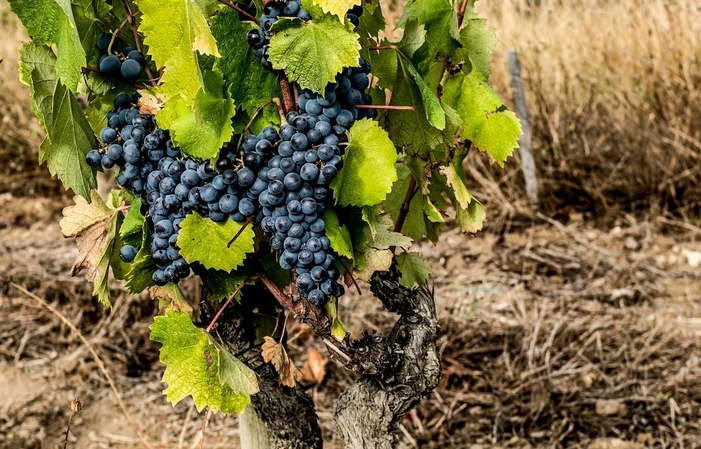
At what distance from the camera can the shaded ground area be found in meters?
2.75

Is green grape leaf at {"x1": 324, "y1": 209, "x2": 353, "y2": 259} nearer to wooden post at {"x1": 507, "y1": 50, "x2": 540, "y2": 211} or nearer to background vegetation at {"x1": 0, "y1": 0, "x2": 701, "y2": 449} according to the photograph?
background vegetation at {"x1": 0, "y1": 0, "x2": 701, "y2": 449}

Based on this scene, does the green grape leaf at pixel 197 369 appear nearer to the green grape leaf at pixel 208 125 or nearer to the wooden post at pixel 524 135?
the green grape leaf at pixel 208 125

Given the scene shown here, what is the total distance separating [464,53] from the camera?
1483 millimetres

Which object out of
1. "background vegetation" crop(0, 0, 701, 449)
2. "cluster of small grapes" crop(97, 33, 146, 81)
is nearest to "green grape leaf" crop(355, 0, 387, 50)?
"cluster of small grapes" crop(97, 33, 146, 81)

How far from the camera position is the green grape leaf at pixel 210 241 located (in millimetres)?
1251

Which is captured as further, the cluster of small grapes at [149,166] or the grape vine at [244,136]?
the cluster of small grapes at [149,166]

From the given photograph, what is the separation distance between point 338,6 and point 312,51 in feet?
0.28

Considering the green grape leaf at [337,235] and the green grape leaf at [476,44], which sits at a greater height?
the green grape leaf at [476,44]

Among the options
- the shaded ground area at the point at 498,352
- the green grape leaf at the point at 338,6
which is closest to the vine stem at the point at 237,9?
the green grape leaf at the point at 338,6

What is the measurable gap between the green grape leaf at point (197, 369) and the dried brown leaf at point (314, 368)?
167 centimetres

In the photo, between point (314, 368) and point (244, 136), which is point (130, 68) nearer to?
point (244, 136)

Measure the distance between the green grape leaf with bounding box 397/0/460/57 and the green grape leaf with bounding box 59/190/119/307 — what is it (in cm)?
64

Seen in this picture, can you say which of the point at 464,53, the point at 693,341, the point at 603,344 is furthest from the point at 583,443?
the point at 464,53

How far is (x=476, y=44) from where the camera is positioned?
1480 millimetres
